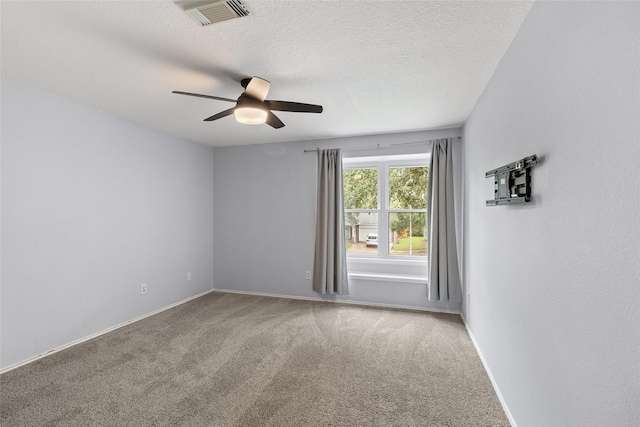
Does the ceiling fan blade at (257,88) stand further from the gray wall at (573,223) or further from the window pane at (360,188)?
the window pane at (360,188)

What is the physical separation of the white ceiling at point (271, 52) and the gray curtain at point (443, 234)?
0.77 metres

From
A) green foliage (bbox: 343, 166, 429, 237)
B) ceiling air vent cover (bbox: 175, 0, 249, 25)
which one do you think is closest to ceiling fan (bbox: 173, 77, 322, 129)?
ceiling air vent cover (bbox: 175, 0, 249, 25)

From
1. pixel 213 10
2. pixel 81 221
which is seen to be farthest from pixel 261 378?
pixel 213 10

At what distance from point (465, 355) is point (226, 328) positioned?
251 centimetres

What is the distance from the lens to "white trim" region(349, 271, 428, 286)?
A: 4.06 metres

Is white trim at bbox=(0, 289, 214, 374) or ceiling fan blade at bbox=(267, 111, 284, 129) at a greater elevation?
ceiling fan blade at bbox=(267, 111, 284, 129)

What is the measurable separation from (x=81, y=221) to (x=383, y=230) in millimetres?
3709

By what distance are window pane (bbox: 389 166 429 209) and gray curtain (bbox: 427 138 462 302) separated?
1.44 feet

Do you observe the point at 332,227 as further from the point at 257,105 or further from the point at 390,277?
the point at 257,105

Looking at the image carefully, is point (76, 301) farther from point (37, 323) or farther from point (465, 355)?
point (465, 355)

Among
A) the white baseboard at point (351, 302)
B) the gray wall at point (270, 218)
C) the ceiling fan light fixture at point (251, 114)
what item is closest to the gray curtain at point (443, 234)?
the white baseboard at point (351, 302)

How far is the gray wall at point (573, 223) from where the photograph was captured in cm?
87

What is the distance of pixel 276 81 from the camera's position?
2.51 meters

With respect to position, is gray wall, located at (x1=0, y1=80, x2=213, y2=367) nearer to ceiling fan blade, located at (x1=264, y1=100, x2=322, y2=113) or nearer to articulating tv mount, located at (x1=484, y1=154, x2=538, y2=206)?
ceiling fan blade, located at (x1=264, y1=100, x2=322, y2=113)
